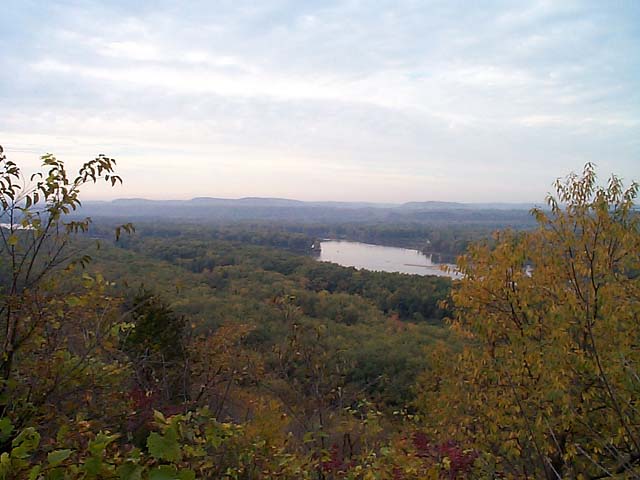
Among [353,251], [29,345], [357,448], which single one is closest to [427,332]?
[357,448]

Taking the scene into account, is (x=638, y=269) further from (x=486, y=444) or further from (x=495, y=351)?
(x=486, y=444)

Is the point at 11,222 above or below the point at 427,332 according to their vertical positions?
above

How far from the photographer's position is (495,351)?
520 centimetres

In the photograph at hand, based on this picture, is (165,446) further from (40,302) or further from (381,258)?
(381,258)

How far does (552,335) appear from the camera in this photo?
4402 millimetres

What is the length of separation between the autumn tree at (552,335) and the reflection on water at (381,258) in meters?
37.4

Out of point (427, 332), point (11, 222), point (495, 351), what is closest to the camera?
point (11, 222)

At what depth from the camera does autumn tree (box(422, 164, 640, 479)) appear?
4.12m

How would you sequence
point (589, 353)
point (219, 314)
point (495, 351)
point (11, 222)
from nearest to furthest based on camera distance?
point (11, 222), point (589, 353), point (495, 351), point (219, 314)

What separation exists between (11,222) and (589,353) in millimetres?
4566

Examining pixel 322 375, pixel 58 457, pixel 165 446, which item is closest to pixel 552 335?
pixel 322 375

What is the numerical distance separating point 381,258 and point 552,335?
5600 centimetres

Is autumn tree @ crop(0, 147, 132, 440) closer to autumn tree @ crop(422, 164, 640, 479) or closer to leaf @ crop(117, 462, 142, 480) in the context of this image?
leaf @ crop(117, 462, 142, 480)

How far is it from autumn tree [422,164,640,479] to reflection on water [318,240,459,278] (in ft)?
123
